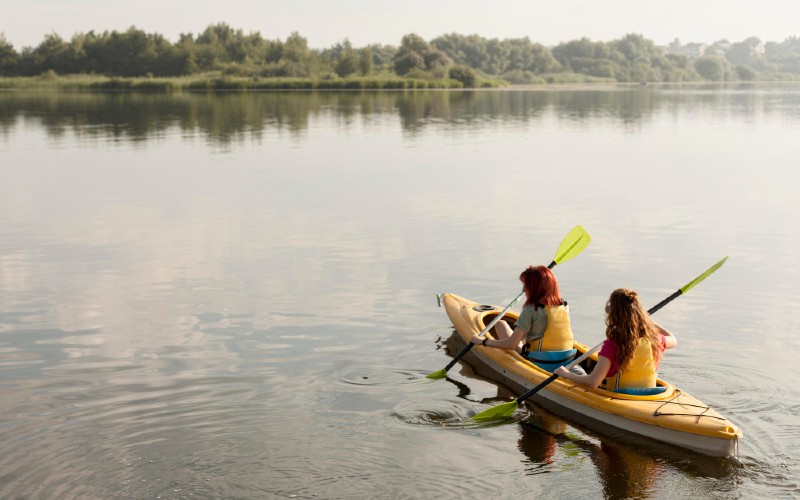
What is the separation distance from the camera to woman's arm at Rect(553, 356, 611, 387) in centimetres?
708

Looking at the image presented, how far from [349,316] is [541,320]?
2.61 m

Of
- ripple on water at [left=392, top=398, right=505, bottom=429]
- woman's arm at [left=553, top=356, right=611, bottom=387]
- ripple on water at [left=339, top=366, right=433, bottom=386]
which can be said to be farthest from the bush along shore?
woman's arm at [left=553, top=356, right=611, bottom=387]

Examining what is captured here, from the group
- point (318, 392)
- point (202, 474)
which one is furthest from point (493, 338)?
point (202, 474)

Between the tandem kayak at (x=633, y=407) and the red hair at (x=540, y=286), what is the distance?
571 millimetres

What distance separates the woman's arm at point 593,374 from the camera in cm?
708

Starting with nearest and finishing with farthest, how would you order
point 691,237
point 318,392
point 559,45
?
point 318,392, point 691,237, point 559,45

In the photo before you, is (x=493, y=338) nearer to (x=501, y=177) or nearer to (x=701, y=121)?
(x=501, y=177)

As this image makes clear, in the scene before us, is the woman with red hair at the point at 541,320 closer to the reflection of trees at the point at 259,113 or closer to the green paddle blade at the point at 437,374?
the green paddle blade at the point at 437,374

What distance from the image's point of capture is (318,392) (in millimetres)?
7832

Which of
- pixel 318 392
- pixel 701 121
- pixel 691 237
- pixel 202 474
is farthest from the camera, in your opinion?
pixel 701 121

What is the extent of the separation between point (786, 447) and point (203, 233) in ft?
31.1

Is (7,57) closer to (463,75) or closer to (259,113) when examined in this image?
(463,75)

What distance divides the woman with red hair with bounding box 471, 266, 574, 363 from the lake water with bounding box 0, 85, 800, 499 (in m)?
0.58

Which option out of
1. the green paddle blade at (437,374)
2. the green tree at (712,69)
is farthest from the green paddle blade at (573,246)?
the green tree at (712,69)
